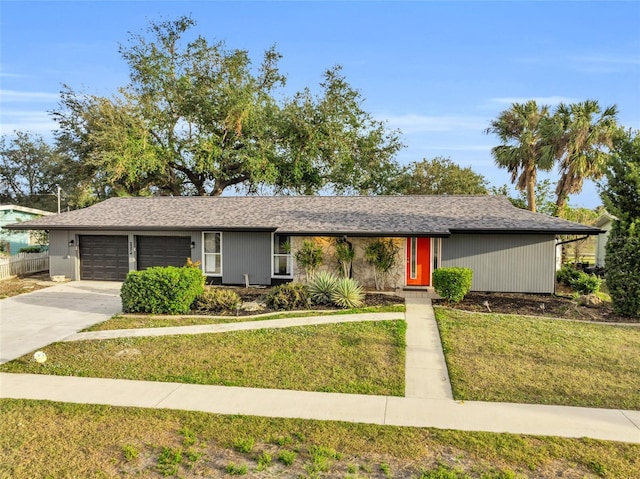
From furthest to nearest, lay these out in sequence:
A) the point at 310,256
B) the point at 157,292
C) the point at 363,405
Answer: the point at 310,256 → the point at 157,292 → the point at 363,405

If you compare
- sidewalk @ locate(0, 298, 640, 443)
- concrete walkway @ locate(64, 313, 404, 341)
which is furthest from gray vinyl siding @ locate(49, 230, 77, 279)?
sidewalk @ locate(0, 298, 640, 443)

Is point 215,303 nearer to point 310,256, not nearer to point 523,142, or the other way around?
point 310,256

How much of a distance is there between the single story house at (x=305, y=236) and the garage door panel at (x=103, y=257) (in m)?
0.04

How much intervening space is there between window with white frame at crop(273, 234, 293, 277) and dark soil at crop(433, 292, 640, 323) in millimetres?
5880

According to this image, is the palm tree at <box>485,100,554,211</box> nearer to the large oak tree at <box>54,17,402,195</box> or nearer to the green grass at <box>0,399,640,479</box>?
the large oak tree at <box>54,17,402,195</box>

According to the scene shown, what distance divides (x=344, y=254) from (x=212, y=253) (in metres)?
5.44

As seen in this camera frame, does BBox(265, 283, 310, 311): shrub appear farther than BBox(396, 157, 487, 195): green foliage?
No

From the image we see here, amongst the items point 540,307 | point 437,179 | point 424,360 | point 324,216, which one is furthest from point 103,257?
point 437,179

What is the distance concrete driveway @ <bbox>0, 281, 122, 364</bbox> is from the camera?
919cm

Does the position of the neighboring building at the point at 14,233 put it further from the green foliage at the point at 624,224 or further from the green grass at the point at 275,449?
the green foliage at the point at 624,224

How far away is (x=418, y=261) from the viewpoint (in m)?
15.7

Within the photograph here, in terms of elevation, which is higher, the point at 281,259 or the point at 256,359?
the point at 281,259

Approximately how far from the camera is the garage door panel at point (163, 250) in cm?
1723

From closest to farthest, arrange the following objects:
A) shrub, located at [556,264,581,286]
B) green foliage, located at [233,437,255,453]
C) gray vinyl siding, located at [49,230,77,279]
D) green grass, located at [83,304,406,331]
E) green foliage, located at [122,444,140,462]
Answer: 1. green foliage, located at [122,444,140,462]
2. green foliage, located at [233,437,255,453]
3. green grass, located at [83,304,406,331]
4. shrub, located at [556,264,581,286]
5. gray vinyl siding, located at [49,230,77,279]
